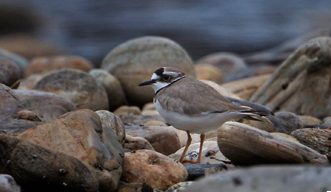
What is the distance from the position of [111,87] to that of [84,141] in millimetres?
5231

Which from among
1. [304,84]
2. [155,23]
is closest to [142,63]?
[304,84]

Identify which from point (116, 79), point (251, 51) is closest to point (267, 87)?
point (116, 79)

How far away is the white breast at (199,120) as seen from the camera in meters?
4.83

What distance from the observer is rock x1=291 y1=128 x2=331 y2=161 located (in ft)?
18.2

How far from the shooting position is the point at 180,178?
459cm

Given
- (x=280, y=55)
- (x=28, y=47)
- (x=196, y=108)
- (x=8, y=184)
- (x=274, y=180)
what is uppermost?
(x=274, y=180)

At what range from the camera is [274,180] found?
2.48m

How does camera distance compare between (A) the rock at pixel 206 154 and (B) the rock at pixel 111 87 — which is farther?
(B) the rock at pixel 111 87

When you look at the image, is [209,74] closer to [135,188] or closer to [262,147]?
[262,147]

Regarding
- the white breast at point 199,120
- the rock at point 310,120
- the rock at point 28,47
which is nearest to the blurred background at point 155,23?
the rock at point 28,47

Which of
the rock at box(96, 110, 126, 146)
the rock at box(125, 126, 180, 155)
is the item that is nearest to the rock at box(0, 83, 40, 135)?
the rock at box(96, 110, 126, 146)

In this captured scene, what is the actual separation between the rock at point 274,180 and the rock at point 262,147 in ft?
6.23

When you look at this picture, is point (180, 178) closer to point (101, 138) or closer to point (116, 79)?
point (101, 138)

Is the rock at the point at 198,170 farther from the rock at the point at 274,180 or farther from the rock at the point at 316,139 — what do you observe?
the rock at the point at 274,180
